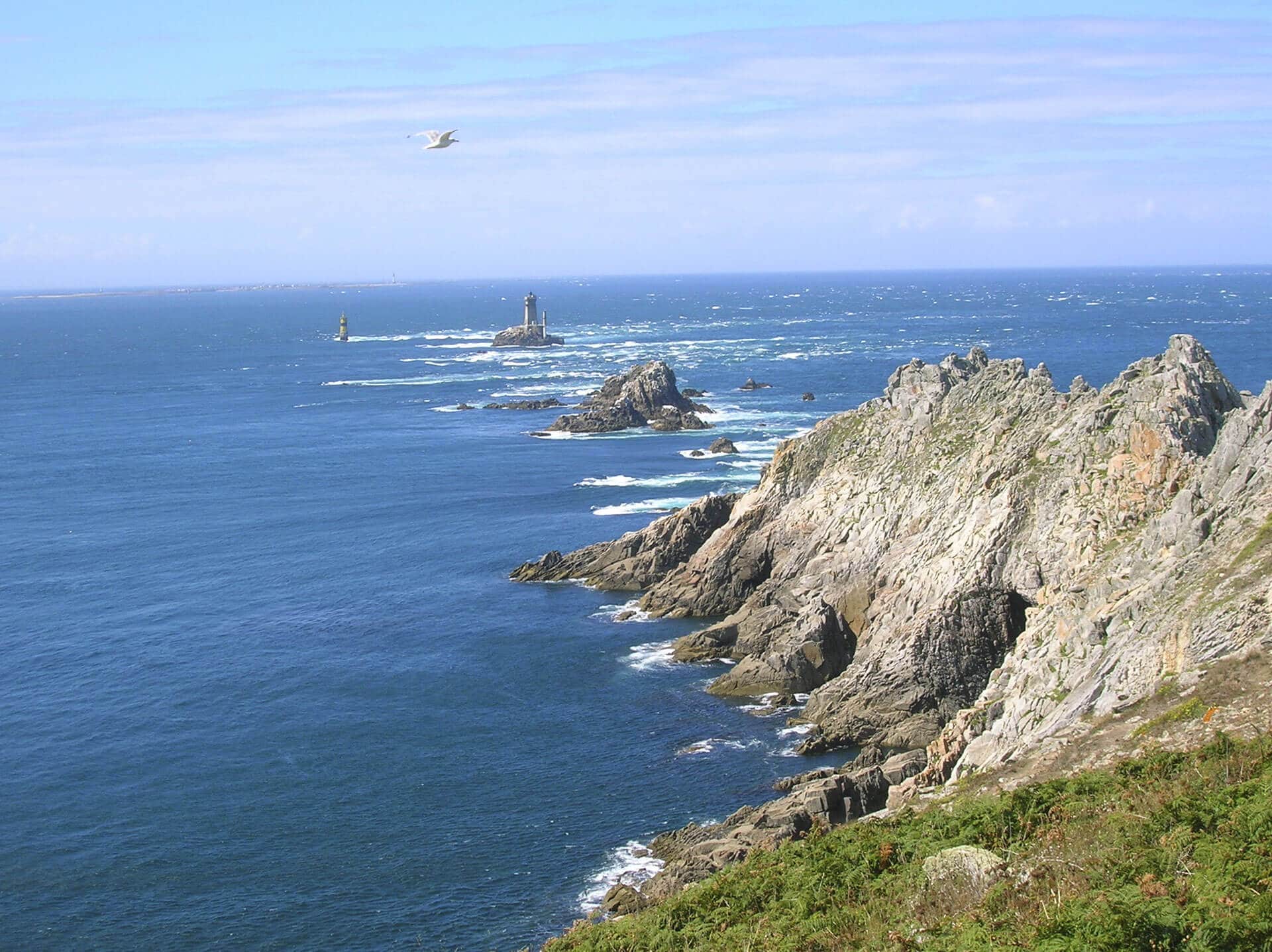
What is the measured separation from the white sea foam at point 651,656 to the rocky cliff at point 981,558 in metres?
1.24

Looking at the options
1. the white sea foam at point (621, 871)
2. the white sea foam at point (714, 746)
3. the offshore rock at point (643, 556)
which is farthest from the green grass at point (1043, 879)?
the offshore rock at point (643, 556)

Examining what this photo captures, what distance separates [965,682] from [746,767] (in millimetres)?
8651

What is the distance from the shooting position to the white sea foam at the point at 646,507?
83312mm

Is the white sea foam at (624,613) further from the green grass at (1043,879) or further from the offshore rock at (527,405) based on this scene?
the offshore rock at (527,405)

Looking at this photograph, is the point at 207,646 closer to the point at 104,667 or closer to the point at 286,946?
the point at 104,667

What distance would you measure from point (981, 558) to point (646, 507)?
38.5 metres

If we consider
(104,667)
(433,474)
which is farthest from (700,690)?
(433,474)

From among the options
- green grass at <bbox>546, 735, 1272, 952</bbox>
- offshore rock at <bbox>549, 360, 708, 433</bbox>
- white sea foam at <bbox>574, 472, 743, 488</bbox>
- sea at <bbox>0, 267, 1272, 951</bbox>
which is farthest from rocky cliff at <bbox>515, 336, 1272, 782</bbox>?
offshore rock at <bbox>549, 360, 708, 433</bbox>

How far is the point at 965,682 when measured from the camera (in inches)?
1815

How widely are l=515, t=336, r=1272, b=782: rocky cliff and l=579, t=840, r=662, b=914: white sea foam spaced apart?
Result: 866cm

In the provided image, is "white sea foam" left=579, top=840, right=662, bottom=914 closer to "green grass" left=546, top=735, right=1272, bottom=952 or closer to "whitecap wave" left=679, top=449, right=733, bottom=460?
"green grass" left=546, top=735, right=1272, bottom=952

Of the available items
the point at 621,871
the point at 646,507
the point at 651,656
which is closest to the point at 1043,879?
the point at 621,871

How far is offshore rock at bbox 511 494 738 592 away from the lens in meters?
66.9

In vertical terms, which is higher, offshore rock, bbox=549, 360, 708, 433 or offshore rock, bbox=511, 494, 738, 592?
offshore rock, bbox=549, 360, 708, 433
